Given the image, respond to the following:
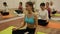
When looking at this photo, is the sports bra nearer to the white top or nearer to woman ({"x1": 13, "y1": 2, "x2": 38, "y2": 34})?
woman ({"x1": 13, "y1": 2, "x2": 38, "y2": 34})

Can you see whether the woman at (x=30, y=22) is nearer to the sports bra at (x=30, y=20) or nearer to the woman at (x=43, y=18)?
the sports bra at (x=30, y=20)

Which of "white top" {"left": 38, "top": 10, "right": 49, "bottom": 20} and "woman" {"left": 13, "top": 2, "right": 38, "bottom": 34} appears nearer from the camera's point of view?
"woman" {"left": 13, "top": 2, "right": 38, "bottom": 34}

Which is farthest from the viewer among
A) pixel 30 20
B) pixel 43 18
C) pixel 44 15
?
pixel 43 18

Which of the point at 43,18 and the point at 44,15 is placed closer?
the point at 44,15

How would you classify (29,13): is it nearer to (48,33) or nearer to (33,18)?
(33,18)

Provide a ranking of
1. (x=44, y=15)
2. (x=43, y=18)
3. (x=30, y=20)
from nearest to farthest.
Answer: (x=30, y=20) → (x=44, y=15) → (x=43, y=18)

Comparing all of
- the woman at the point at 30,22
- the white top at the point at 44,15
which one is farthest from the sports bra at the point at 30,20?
the white top at the point at 44,15

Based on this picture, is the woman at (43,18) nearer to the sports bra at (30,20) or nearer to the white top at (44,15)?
the white top at (44,15)

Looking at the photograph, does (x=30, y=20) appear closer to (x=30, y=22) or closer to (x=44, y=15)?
(x=30, y=22)

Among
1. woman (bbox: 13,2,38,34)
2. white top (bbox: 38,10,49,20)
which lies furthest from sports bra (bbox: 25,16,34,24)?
white top (bbox: 38,10,49,20)

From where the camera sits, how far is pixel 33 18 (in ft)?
9.06

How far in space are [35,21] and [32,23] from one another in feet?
0.34

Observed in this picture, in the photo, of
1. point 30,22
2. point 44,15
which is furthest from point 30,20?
point 44,15

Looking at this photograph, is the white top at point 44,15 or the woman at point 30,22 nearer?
the woman at point 30,22
